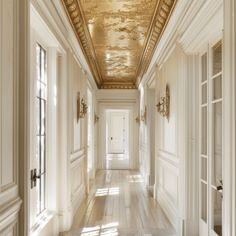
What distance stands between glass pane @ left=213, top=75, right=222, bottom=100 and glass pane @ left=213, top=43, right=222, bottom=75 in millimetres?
84

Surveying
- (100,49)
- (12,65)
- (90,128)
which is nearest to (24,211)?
(12,65)

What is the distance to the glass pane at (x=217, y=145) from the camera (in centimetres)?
294

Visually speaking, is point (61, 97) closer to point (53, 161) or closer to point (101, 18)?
point (53, 161)

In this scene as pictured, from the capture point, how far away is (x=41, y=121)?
365cm

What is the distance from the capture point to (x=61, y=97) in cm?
415

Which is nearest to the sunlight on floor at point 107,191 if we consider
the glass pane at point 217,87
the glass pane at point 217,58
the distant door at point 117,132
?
the glass pane at point 217,87

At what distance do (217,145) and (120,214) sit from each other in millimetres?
2582

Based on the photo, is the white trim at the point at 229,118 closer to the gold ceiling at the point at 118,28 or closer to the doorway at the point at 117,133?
the gold ceiling at the point at 118,28

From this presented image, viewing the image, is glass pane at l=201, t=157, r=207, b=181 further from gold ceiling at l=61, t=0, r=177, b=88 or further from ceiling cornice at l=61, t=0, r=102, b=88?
ceiling cornice at l=61, t=0, r=102, b=88

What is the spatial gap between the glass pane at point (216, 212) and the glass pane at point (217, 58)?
1.25 m

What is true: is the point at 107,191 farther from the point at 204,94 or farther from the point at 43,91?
the point at 204,94

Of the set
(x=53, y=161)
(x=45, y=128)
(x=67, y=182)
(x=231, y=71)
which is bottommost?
(x=67, y=182)

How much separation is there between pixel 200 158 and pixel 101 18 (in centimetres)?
244

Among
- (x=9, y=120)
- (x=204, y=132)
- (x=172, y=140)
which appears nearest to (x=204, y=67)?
(x=204, y=132)
